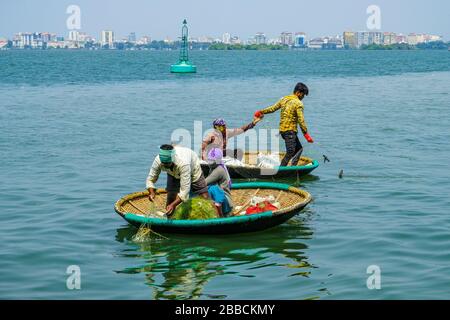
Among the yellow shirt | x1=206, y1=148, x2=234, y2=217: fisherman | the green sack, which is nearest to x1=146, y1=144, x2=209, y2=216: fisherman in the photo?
the green sack

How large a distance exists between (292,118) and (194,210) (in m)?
5.01

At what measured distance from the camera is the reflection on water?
1052 cm

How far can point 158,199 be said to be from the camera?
13867 millimetres

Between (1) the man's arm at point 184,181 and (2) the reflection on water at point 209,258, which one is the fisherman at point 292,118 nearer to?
(2) the reflection on water at point 209,258

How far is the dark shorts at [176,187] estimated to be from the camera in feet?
40.0

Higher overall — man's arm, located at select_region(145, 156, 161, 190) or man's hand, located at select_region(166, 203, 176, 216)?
man's arm, located at select_region(145, 156, 161, 190)

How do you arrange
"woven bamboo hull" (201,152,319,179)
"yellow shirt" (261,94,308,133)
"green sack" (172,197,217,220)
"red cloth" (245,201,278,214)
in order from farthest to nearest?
"woven bamboo hull" (201,152,319,179)
"yellow shirt" (261,94,308,133)
"red cloth" (245,201,278,214)
"green sack" (172,197,217,220)

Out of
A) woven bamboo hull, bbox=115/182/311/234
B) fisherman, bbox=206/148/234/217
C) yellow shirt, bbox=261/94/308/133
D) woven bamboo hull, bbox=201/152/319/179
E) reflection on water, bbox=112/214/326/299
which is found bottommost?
reflection on water, bbox=112/214/326/299

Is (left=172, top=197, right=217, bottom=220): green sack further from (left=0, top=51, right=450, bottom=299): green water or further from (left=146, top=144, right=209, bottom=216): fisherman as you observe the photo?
(left=0, top=51, right=450, bottom=299): green water

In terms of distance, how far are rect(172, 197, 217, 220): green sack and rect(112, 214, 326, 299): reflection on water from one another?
0.40 metres

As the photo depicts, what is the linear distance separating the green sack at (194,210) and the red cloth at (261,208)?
1.13m
